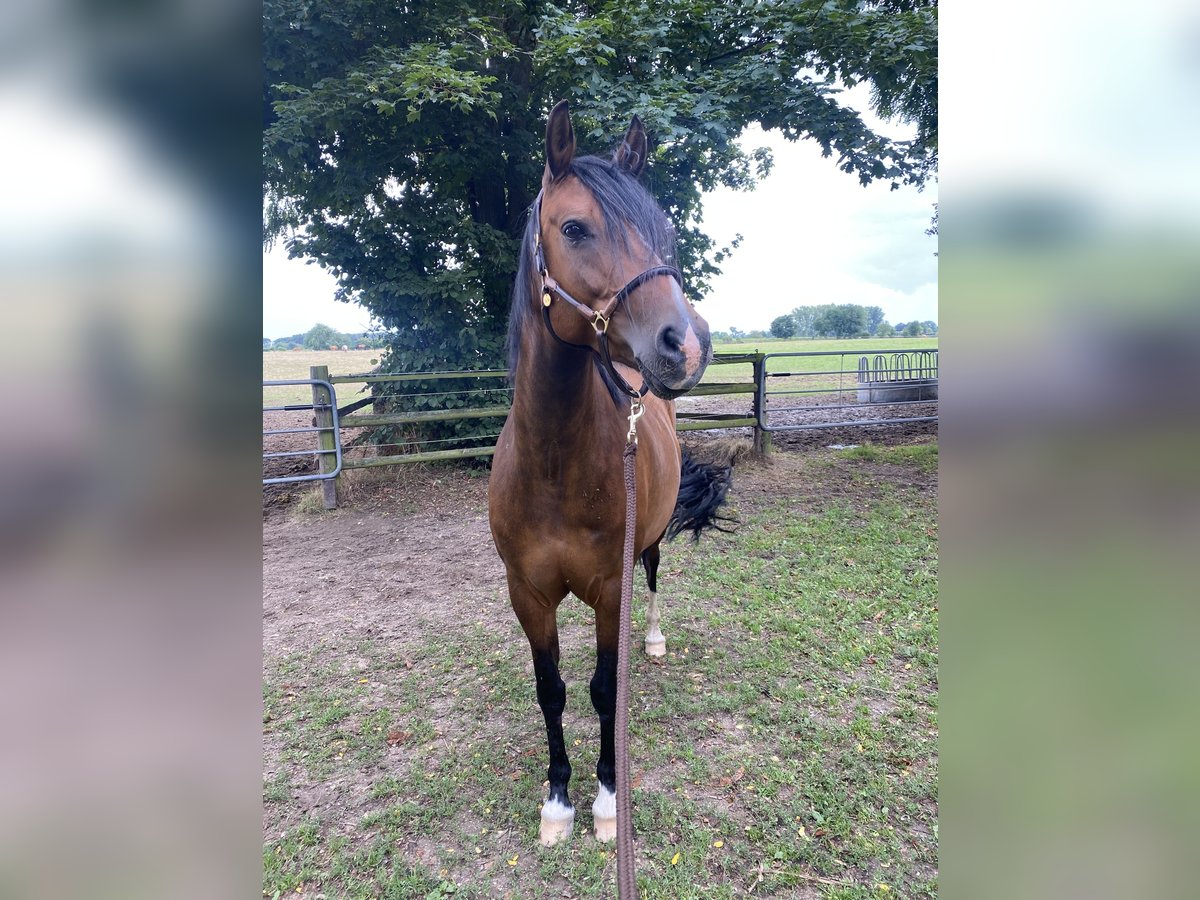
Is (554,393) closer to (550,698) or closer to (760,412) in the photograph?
(550,698)

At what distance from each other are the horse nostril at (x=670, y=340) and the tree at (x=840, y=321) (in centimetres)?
1692

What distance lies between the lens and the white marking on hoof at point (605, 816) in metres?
2.28

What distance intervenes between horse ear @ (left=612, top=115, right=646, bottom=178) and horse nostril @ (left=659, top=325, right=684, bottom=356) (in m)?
0.88

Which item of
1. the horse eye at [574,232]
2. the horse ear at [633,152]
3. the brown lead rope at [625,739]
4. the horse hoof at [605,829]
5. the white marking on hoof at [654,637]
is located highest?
the horse ear at [633,152]

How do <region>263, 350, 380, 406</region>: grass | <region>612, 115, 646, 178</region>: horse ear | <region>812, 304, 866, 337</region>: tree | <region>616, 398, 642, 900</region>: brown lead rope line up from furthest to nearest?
1. <region>812, 304, 866, 337</region>: tree
2. <region>263, 350, 380, 406</region>: grass
3. <region>612, 115, 646, 178</region>: horse ear
4. <region>616, 398, 642, 900</region>: brown lead rope

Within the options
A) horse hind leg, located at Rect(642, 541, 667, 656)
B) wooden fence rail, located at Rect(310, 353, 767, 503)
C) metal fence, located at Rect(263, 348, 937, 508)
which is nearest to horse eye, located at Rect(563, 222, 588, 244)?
horse hind leg, located at Rect(642, 541, 667, 656)

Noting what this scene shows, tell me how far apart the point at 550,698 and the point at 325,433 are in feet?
17.7

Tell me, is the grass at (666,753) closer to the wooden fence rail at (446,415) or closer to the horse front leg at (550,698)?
the horse front leg at (550,698)

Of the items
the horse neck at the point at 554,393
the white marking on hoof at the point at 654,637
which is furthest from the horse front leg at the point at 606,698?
the white marking on hoof at the point at 654,637

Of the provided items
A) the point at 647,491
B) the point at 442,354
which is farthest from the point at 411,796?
the point at 442,354

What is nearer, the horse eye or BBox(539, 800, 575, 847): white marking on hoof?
the horse eye

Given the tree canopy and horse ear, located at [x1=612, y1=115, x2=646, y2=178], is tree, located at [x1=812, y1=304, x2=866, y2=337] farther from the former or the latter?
horse ear, located at [x1=612, y1=115, x2=646, y2=178]

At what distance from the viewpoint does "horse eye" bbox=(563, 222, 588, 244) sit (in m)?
1.67
